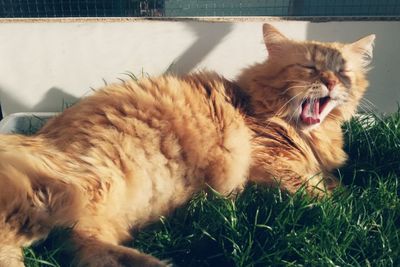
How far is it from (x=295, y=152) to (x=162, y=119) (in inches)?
30.5

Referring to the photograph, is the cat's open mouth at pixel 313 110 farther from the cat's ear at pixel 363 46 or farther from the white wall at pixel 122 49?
the white wall at pixel 122 49

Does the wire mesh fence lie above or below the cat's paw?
above

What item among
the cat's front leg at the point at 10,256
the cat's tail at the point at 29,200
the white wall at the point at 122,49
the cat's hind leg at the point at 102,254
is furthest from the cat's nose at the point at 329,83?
the cat's front leg at the point at 10,256

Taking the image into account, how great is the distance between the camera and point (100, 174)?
1866 mm

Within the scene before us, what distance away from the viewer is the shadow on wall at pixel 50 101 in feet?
10.3

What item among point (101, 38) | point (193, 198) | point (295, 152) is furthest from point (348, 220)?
point (101, 38)

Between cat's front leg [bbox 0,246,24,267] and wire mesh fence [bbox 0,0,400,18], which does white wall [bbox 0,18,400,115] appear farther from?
cat's front leg [bbox 0,246,24,267]

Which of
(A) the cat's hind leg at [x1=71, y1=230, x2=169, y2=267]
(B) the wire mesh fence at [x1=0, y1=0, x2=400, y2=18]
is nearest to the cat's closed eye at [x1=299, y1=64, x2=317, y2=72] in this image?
(B) the wire mesh fence at [x1=0, y1=0, x2=400, y2=18]

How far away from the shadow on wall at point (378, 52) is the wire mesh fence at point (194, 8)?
148 millimetres

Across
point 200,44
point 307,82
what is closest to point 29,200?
point 307,82

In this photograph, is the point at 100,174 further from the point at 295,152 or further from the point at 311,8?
the point at 311,8

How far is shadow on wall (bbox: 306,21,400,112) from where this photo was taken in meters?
3.04

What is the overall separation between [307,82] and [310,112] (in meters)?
0.19

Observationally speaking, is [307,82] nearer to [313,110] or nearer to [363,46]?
[313,110]
